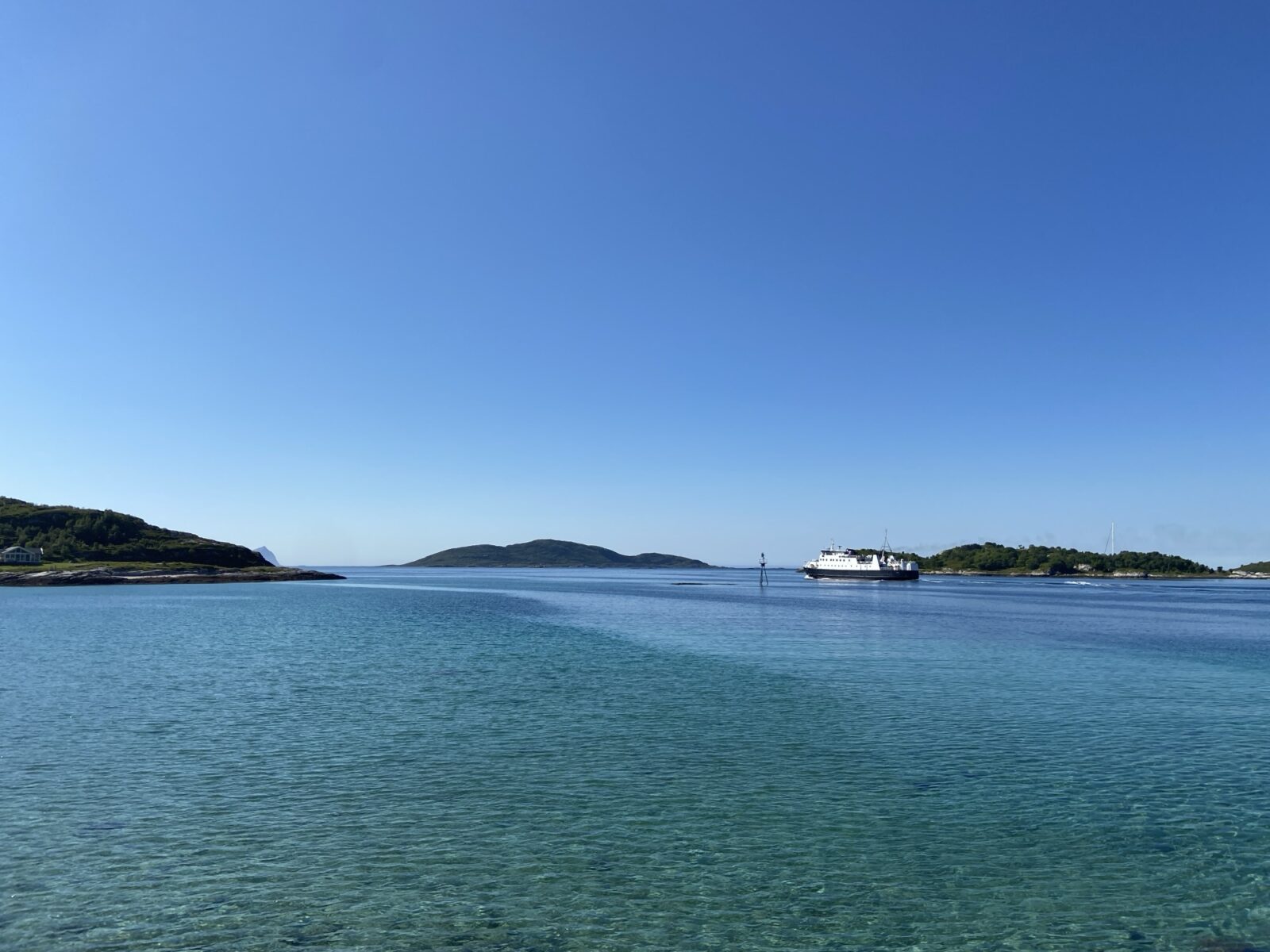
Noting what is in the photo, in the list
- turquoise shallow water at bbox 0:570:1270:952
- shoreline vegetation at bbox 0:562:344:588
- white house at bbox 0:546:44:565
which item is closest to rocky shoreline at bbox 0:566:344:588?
shoreline vegetation at bbox 0:562:344:588

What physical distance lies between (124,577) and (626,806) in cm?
17387

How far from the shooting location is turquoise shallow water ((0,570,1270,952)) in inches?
503

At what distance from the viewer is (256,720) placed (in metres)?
27.8

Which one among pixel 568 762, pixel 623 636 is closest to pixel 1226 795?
pixel 568 762

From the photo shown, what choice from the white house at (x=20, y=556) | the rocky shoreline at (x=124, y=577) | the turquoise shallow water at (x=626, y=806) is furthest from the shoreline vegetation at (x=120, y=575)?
the turquoise shallow water at (x=626, y=806)

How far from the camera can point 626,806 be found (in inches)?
733

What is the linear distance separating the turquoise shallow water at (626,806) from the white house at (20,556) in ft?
547

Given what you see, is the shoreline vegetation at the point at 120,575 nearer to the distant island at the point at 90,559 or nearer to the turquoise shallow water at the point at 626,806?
the distant island at the point at 90,559

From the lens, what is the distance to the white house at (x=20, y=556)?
561 feet

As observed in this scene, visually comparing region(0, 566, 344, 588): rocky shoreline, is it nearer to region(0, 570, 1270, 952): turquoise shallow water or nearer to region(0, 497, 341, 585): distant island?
region(0, 497, 341, 585): distant island

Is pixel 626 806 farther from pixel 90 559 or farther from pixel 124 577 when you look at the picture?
pixel 90 559

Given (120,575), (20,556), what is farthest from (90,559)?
(120,575)

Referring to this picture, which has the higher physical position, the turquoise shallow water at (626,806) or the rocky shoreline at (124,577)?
the rocky shoreline at (124,577)

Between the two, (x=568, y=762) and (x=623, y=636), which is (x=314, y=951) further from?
(x=623, y=636)
